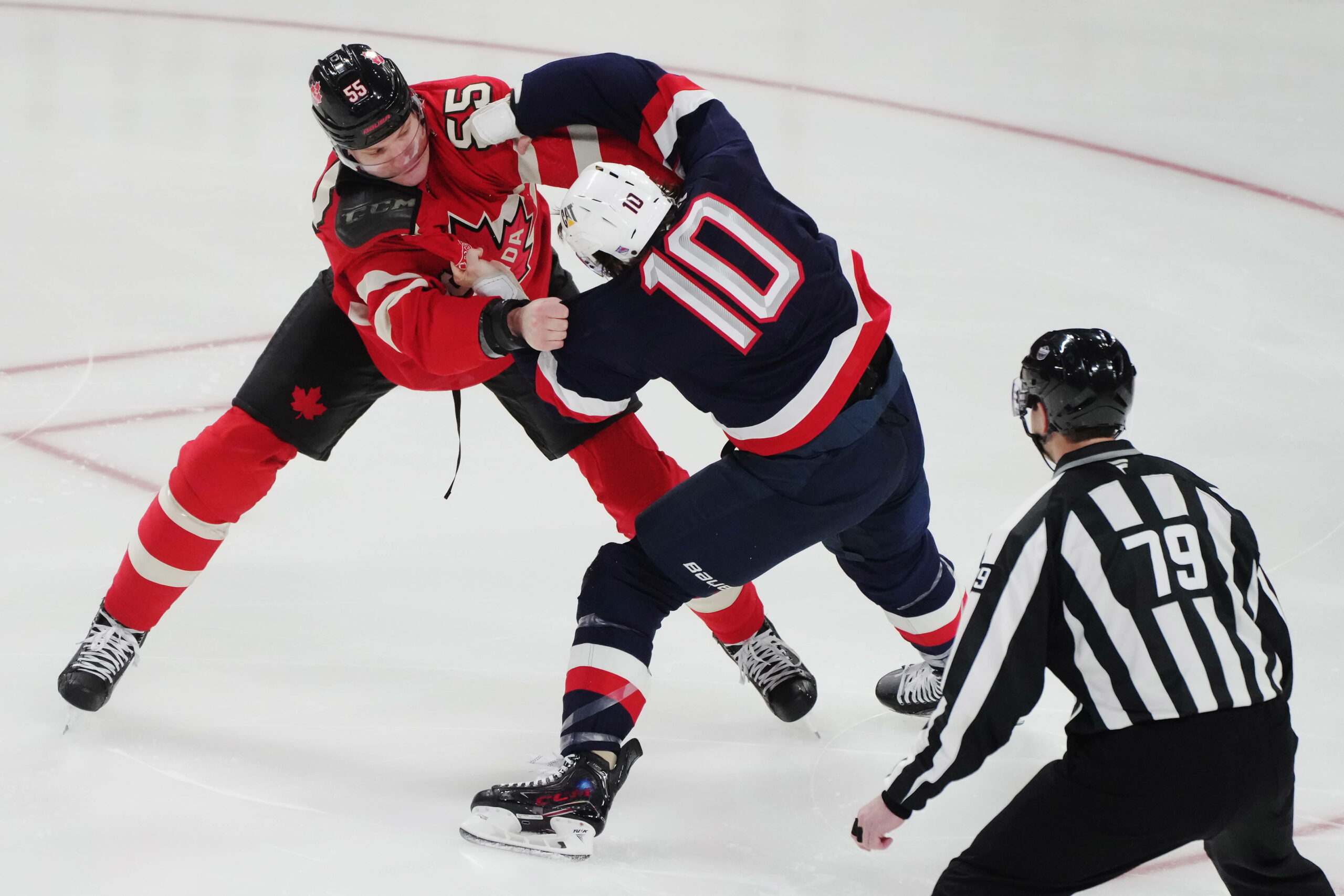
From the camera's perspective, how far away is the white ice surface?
2.61 m

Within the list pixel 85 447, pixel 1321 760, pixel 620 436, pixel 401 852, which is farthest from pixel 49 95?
pixel 1321 760

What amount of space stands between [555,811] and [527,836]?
0.24ft

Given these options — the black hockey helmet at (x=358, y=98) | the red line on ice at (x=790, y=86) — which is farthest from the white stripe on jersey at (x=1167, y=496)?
the red line on ice at (x=790, y=86)

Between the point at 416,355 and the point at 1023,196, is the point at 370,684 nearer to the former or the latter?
the point at 416,355

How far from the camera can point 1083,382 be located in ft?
6.50

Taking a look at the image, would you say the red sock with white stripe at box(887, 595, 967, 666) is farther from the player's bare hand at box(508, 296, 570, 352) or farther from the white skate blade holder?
the player's bare hand at box(508, 296, 570, 352)

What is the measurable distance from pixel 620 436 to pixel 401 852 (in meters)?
0.94

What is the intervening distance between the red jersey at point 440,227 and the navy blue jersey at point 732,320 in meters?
0.19

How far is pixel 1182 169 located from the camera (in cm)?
611

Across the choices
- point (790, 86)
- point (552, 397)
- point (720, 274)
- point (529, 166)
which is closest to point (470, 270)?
point (529, 166)

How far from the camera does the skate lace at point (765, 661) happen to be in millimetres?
2914

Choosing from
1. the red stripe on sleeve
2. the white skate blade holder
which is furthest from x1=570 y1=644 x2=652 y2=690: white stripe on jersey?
the red stripe on sleeve

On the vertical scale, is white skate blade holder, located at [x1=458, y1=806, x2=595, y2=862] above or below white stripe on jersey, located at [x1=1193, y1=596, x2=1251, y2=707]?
below

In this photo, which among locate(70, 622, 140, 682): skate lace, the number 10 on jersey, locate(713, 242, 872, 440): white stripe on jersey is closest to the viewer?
the number 10 on jersey
